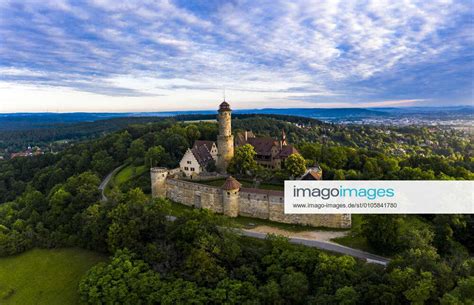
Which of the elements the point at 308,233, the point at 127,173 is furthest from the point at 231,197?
the point at 127,173

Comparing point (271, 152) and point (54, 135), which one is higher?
point (271, 152)

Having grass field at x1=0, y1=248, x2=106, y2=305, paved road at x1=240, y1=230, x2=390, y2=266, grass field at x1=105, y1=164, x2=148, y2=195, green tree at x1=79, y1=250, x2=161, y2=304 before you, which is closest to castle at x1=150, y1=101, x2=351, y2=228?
paved road at x1=240, y1=230, x2=390, y2=266

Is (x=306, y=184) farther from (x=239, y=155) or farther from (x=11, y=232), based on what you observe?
(x=11, y=232)

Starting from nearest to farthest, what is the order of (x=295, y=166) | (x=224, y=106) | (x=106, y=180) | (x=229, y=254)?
1. (x=229, y=254)
2. (x=295, y=166)
3. (x=224, y=106)
4. (x=106, y=180)

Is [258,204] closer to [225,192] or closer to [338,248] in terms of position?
[225,192]

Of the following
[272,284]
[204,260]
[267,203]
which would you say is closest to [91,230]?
[204,260]

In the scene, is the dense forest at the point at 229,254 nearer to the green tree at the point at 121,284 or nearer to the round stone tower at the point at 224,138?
the green tree at the point at 121,284

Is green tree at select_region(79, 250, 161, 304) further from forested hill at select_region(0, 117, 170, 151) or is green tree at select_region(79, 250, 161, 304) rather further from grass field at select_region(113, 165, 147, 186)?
forested hill at select_region(0, 117, 170, 151)

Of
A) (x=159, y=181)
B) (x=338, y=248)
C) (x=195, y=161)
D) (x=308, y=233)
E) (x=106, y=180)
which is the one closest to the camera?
(x=338, y=248)
